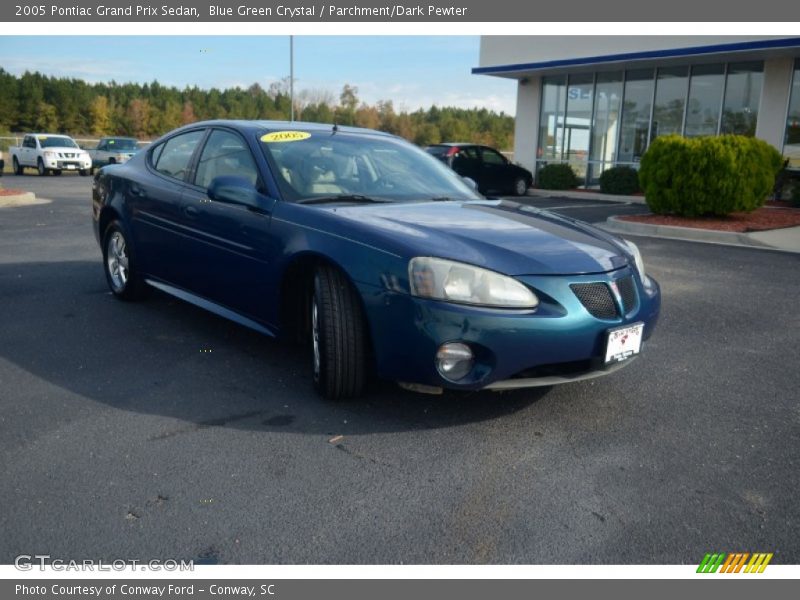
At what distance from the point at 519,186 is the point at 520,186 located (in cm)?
5

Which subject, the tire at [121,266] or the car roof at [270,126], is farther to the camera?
the tire at [121,266]

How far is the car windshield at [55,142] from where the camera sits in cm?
2803

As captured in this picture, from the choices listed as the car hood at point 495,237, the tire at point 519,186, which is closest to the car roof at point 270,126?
the car hood at point 495,237

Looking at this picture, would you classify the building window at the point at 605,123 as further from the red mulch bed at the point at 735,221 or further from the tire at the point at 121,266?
the tire at the point at 121,266

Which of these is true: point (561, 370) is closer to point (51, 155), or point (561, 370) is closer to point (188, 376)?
point (188, 376)

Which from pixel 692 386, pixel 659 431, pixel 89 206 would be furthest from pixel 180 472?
pixel 89 206

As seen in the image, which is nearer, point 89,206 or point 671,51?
point 89,206

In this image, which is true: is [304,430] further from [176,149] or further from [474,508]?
[176,149]

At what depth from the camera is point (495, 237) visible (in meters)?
3.63

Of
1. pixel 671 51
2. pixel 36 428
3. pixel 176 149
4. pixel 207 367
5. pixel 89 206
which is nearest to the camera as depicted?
pixel 36 428

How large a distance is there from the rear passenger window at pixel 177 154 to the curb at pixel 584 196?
48.4ft

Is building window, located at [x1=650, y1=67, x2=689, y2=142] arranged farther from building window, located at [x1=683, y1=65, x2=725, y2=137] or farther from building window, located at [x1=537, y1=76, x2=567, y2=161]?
building window, located at [x1=537, y1=76, x2=567, y2=161]

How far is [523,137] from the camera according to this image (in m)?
23.1

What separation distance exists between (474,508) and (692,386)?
2.08 meters
